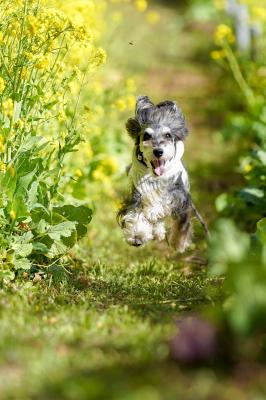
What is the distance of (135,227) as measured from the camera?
473cm

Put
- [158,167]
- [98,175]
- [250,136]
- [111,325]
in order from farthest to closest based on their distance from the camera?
[250,136]
[98,175]
[158,167]
[111,325]

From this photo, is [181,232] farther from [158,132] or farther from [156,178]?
[158,132]

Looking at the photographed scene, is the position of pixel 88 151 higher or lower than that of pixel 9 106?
higher

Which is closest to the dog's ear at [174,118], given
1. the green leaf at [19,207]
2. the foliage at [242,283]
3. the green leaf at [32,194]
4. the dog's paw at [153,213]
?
the dog's paw at [153,213]

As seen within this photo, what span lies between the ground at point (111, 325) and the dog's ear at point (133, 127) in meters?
0.80

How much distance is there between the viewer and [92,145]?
6.40 metres

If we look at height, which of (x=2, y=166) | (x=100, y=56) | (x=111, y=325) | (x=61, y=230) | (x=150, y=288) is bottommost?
(x=111, y=325)

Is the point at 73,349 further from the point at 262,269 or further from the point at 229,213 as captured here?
the point at 229,213

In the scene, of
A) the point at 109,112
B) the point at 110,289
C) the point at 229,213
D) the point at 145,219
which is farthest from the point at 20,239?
the point at 109,112

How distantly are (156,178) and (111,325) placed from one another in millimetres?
1381

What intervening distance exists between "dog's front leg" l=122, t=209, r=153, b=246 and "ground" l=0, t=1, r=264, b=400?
0.61 feet

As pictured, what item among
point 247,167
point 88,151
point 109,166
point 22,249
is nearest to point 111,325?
point 22,249

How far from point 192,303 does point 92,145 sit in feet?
9.31

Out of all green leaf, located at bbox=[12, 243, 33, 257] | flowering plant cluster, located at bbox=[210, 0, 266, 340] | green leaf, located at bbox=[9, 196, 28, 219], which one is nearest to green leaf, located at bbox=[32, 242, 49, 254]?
green leaf, located at bbox=[12, 243, 33, 257]
